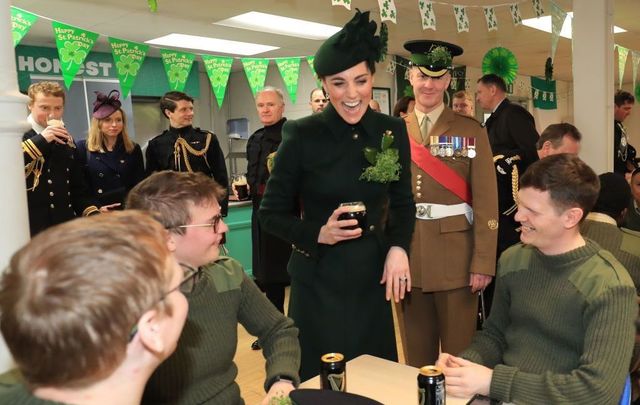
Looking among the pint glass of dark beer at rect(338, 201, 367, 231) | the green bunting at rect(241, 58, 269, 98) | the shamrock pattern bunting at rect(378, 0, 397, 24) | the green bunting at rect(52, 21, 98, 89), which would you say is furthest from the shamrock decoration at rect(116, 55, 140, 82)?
the pint glass of dark beer at rect(338, 201, 367, 231)

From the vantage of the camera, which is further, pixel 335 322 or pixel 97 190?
pixel 97 190

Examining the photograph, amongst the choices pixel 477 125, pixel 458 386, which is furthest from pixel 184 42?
pixel 458 386

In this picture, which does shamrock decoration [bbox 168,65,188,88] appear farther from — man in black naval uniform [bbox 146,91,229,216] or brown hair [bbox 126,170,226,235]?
brown hair [bbox 126,170,226,235]

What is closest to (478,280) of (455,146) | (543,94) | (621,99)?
(455,146)

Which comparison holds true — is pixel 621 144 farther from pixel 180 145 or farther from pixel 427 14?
pixel 180 145

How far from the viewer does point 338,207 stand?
5.80 feet

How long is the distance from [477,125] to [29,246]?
1947 mm

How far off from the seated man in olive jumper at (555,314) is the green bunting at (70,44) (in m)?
3.41

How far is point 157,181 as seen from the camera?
1.42 m

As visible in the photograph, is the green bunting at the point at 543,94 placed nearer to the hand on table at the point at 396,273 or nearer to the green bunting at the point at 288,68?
the green bunting at the point at 288,68

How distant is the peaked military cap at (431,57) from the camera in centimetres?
228

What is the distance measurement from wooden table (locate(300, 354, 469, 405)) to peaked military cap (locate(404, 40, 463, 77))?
1.21 metres

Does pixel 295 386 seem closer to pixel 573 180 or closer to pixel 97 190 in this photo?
pixel 573 180

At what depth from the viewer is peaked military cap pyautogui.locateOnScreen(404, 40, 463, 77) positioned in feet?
7.47
